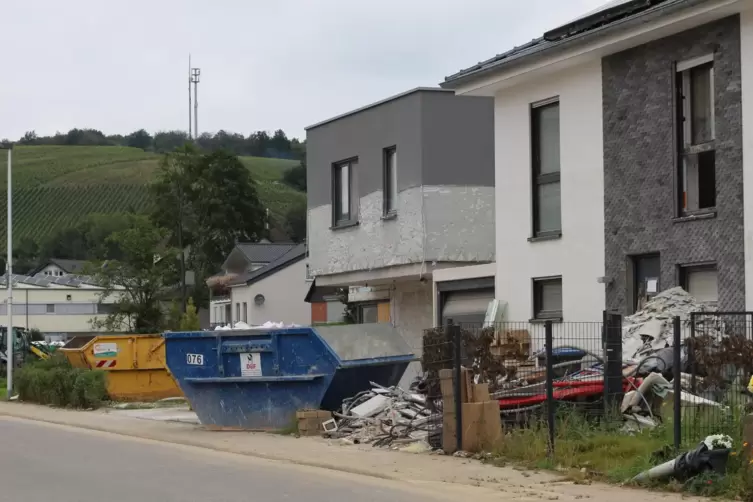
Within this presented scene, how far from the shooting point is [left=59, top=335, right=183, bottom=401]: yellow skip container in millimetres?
32812

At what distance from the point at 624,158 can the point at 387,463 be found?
7352 mm

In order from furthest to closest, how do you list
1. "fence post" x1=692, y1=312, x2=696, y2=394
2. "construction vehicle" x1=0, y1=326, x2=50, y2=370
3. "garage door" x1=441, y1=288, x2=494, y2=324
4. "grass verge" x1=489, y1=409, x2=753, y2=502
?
"construction vehicle" x1=0, y1=326, x2=50, y2=370 < "garage door" x1=441, y1=288, x2=494, y2=324 < "fence post" x1=692, y1=312, x2=696, y2=394 < "grass verge" x1=489, y1=409, x2=753, y2=502

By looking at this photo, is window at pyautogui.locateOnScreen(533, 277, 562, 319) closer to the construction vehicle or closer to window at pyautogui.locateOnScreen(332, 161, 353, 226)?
window at pyautogui.locateOnScreen(332, 161, 353, 226)

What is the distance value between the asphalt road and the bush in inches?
397

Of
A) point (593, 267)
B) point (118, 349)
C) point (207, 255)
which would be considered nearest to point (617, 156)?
point (593, 267)

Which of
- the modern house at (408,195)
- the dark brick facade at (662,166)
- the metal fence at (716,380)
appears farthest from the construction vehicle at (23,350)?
the metal fence at (716,380)

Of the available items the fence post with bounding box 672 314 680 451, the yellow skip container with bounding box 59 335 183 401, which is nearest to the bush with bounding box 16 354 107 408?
the yellow skip container with bounding box 59 335 183 401

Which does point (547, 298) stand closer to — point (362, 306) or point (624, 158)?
point (624, 158)

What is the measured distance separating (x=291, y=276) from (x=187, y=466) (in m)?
53.5

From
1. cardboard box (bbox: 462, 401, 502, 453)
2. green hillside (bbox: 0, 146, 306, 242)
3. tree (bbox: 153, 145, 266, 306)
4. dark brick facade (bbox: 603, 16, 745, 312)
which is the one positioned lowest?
cardboard box (bbox: 462, 401, 502, 453)

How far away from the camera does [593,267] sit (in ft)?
69.8

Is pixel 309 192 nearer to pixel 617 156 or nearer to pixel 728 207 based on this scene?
pixel 617 156

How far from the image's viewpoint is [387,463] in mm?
15969

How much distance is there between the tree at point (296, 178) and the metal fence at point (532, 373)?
143 meters
